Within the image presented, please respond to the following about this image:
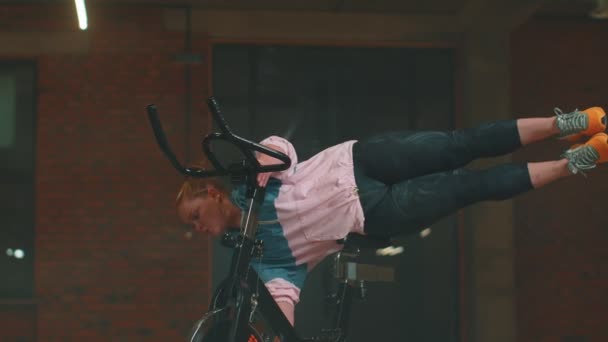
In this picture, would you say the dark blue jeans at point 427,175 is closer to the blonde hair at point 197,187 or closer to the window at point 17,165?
the blonde hair at point 197,187

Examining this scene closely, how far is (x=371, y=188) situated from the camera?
8.59 feet

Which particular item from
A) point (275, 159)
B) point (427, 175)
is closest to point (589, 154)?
point (427, 175)

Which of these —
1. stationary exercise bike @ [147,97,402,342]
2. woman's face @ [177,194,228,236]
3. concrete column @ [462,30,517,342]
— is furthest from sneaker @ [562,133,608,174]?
concrete column @ [462,30,517,342]

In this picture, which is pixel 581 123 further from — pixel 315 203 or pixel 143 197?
pixel 143 197

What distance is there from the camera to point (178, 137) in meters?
4.88

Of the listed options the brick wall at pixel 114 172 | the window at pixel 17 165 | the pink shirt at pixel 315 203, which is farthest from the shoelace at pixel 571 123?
the window at pixel 17 165

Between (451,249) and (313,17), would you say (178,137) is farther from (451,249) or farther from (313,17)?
(451,249)

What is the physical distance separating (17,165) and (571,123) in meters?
3.50

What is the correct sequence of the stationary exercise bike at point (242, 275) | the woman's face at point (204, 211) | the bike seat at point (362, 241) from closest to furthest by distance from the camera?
1. the stationary exercise bike at point (242, 275)
2. the woman's face at point (204, 211)
3. the bike seat at point (362, 241)

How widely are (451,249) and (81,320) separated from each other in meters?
2.22

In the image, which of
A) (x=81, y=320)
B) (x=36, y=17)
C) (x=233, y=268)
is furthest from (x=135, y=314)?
(x=233, y=268)

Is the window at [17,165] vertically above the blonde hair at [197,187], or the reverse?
the window at [17,165]

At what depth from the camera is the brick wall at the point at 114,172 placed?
483 centimetres

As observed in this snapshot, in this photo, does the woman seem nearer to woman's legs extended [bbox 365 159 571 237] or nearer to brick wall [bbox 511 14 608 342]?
woman's legs extended [bbox 365 159 571 237]
